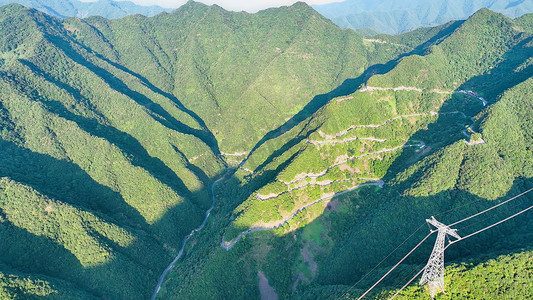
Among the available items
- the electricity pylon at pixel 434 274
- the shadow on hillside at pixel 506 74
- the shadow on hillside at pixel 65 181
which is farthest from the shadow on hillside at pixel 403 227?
the shadow on hillside at pixel 65 181

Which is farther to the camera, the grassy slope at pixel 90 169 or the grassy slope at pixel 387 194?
the grassy slope at pixel 90 169

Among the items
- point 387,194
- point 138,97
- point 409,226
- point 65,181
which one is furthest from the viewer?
point 138,97

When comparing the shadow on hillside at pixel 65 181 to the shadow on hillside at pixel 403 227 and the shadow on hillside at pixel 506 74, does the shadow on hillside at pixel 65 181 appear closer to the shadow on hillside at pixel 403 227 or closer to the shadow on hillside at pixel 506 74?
the shadow on hillside at pixel 403 227

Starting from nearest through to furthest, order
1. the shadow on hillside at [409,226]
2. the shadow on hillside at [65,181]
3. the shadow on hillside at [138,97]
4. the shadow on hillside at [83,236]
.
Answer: the shadow on hillside at [409,226] < the shadow on hillside at [83,236] < the shadow on hillside at [65,181] < the shadow on hillside at [138,97]

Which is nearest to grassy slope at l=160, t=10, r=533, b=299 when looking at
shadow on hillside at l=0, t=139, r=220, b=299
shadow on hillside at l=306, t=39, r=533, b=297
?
shadow on hillside at l=306, t=39, r=533, b=297

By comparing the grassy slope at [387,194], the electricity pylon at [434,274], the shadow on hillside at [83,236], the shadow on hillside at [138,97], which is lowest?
the electricity pylon at [434,274]

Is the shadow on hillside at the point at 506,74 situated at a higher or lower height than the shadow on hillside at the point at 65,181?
lower

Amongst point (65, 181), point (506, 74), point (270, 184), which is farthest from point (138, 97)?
point (506, 74)

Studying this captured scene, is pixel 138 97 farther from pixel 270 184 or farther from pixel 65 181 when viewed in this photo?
pixel 270 184

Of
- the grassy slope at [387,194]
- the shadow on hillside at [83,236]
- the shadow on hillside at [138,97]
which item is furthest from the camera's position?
the shadow on hillside at [138,97]
